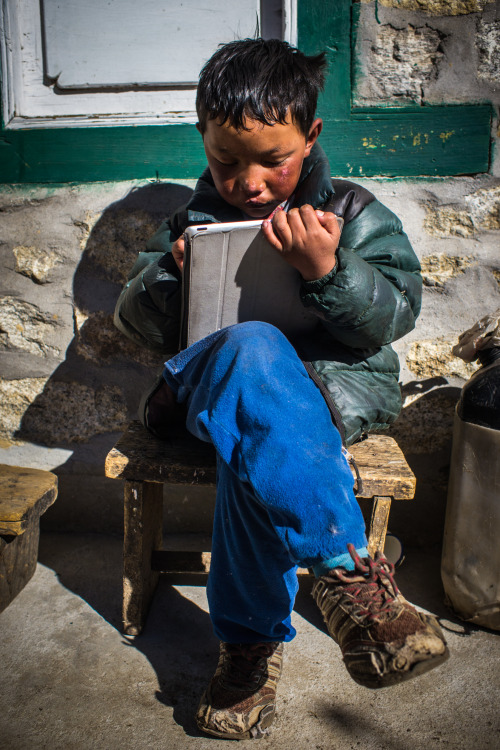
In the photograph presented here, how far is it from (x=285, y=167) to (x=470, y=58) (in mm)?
890

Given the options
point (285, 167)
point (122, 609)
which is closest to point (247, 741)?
point (122, 609)

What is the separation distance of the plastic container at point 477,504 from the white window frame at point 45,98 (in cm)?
130

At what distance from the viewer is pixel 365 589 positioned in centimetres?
103

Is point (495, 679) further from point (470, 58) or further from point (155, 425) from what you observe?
point (470, 58)

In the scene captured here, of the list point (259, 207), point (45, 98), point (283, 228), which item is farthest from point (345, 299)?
point (45, 98)

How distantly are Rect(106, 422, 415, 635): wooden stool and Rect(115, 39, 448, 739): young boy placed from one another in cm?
10

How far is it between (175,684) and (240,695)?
8.5 inches

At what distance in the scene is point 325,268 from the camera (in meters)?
1.22

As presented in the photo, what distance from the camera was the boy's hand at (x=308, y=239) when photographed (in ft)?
3.92

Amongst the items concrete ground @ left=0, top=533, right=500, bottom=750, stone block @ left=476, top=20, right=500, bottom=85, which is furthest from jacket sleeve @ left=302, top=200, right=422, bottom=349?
concrete ground @ left=0, top=533, right=500, bottom=750

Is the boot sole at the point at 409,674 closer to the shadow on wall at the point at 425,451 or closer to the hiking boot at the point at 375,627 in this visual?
the hiking boot at the point at 375,627

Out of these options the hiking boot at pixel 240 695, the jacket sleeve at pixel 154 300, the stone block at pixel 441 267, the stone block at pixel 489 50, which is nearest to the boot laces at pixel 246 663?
the hiking boot at pixel 240 695

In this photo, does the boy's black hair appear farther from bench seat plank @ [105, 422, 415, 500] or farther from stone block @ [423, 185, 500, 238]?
bench seat plank @ [105, 422, 415, 500]

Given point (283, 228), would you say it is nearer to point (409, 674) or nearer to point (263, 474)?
point (263, 474)
